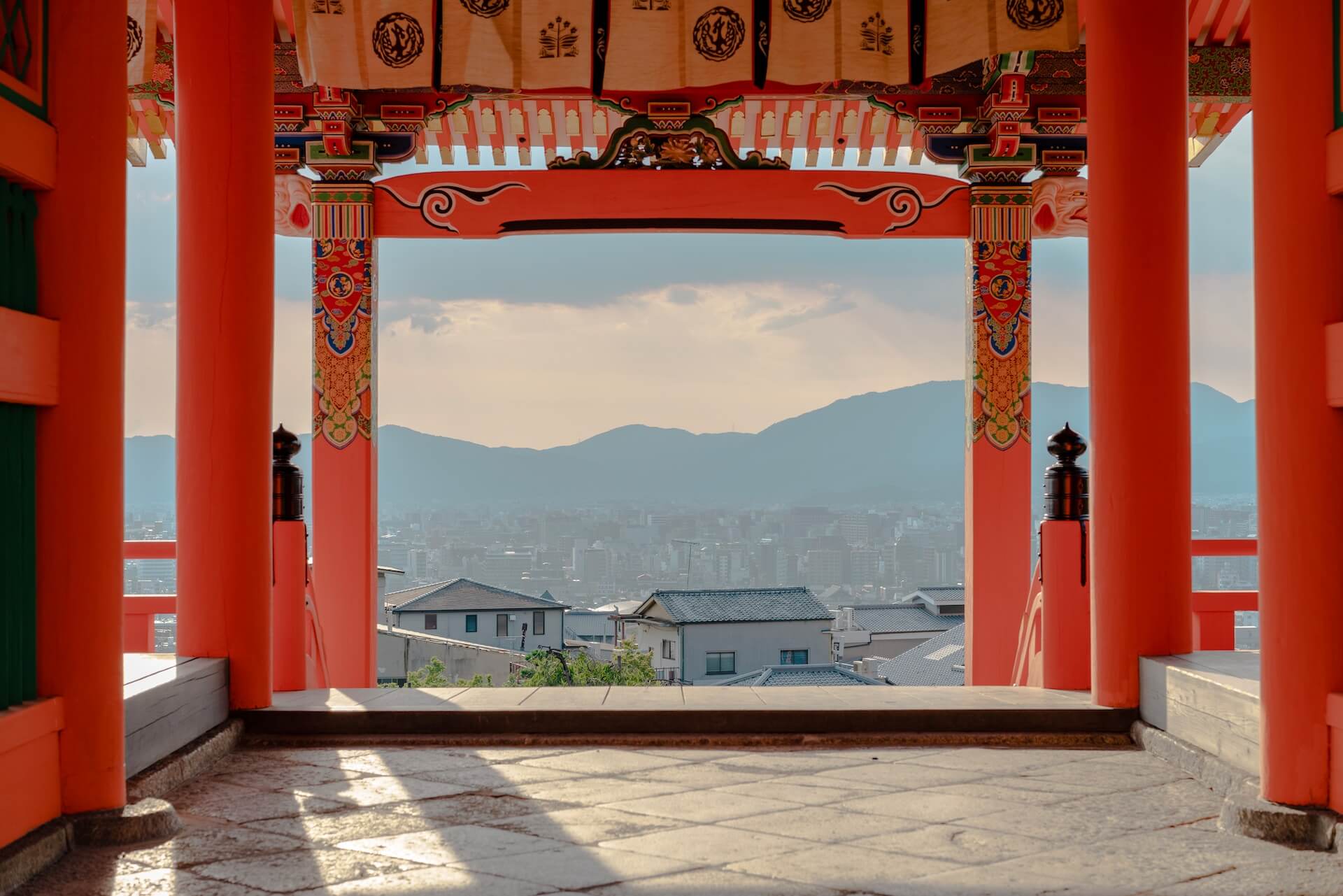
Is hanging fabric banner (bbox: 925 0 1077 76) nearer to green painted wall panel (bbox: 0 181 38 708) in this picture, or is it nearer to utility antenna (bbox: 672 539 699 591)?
green painted wall panel (bbox: 0 181 38 708)

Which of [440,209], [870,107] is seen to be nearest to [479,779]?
[440,209]

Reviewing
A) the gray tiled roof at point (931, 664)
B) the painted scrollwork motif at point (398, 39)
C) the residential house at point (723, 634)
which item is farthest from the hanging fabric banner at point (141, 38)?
the residential house at point (723, 634)

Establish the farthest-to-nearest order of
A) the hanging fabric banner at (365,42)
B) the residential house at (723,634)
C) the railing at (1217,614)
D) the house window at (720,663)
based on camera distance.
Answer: the house window at (720,663), the residential house at (723,634), the hanging fabric banner at (365,42), the railing at (1217,614)

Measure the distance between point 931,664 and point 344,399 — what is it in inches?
598

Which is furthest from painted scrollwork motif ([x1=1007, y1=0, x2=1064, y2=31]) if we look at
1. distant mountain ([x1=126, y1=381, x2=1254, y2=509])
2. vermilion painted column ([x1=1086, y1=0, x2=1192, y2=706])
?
distant mountain ([x1=126, y1=381, x2=1254, y2=509])

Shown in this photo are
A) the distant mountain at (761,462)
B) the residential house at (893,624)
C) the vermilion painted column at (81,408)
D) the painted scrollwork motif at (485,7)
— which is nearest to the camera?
the vermilion painted column at (81,408)

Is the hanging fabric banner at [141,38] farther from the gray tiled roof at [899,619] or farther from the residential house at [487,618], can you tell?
the gray tiled roof at [899,619]

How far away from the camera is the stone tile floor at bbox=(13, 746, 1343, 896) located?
2301 millimetres

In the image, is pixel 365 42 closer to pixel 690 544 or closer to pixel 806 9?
pixel 806 9

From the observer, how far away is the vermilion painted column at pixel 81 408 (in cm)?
251

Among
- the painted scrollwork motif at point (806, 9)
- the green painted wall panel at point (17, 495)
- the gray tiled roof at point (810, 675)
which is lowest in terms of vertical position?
the gray tiled roof at point (810, 675)

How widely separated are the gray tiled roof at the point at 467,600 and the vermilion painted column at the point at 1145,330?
19.9m

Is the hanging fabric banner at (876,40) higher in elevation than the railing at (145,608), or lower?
higher

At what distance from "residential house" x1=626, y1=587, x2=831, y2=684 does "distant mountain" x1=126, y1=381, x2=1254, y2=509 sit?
87.2 ft
